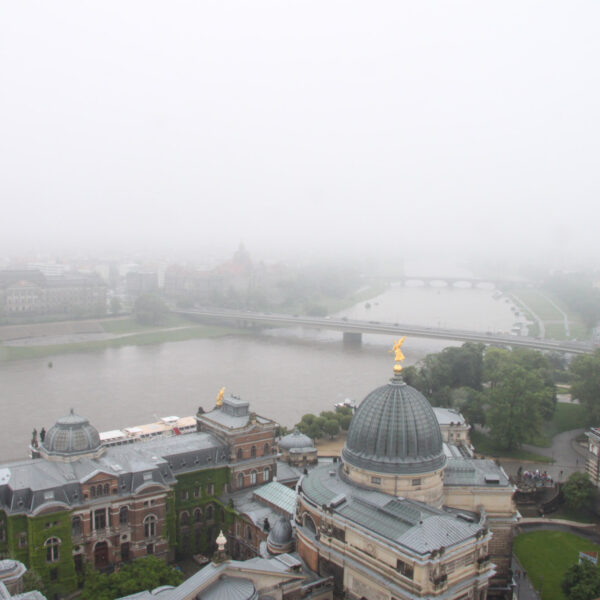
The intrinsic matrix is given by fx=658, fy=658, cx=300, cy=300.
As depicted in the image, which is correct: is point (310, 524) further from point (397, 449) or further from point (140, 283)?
point (140, 283)

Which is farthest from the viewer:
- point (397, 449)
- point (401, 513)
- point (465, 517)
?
point (397, 449)

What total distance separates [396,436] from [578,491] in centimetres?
1331

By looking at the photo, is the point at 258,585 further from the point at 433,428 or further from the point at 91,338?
the point at 91,338

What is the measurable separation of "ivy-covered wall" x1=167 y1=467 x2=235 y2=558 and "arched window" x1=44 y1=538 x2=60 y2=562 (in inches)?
195

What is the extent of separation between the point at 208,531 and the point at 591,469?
1907 cm

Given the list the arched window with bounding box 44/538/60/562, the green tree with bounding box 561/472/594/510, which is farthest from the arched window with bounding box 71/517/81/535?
the green tree with bounding box 561/472/594/510

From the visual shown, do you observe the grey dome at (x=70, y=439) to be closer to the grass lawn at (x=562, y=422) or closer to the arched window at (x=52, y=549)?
the arched window at (x=52, y=549)

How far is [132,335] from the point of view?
279 ft

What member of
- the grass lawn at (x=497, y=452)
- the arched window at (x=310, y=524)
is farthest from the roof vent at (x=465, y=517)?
the grass lawn at (x=497, y=452)

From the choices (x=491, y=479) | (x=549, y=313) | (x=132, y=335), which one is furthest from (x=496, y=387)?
(x=549, y=313)

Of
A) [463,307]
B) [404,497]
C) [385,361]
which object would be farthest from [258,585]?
[463,307]

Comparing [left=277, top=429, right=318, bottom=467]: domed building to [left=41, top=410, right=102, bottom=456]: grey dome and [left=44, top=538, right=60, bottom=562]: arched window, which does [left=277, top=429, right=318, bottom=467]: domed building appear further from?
[left=44, top=538, right=60, bottom=562]: arched window

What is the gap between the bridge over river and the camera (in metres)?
68.8

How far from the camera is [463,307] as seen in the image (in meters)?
129
